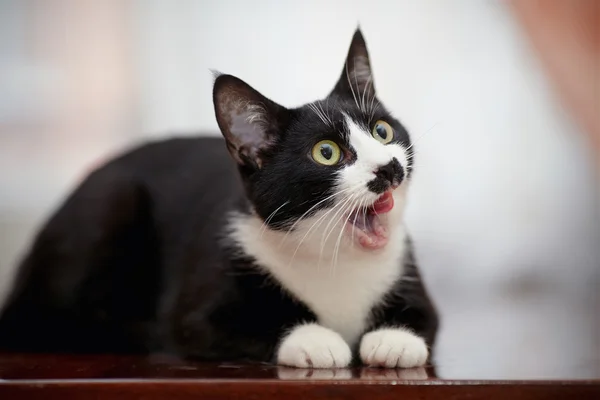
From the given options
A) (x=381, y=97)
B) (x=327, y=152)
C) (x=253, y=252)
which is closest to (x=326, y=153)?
(x=327, y=152)

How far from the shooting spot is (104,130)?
1715 mm

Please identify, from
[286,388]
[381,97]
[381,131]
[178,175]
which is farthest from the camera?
[381,97]

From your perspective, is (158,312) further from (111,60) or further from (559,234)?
(559,234)

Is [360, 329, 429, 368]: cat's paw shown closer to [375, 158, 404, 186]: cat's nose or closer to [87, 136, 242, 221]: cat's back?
[375, 158, 404, 186]: cat's nose

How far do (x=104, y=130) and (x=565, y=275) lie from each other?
1170 millimetres

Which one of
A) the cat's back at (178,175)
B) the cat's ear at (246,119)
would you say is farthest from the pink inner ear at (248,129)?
the cat's back at (178,175)

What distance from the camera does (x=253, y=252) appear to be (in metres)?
1.11

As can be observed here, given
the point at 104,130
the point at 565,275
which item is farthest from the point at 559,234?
the point at 104,130

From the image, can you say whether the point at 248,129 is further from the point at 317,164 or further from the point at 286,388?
the point at 286,388

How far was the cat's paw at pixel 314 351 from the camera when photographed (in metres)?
0.94

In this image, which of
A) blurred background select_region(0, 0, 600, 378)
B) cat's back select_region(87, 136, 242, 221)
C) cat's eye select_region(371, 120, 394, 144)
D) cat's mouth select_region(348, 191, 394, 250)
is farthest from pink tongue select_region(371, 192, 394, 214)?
blurred background select_region(0, 0, 600, 378)

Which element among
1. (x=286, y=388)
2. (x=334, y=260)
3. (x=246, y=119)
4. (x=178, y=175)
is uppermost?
(x=246, y=119)

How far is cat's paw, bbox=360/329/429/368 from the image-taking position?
956 mm

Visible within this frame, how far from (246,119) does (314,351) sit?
34 cm
